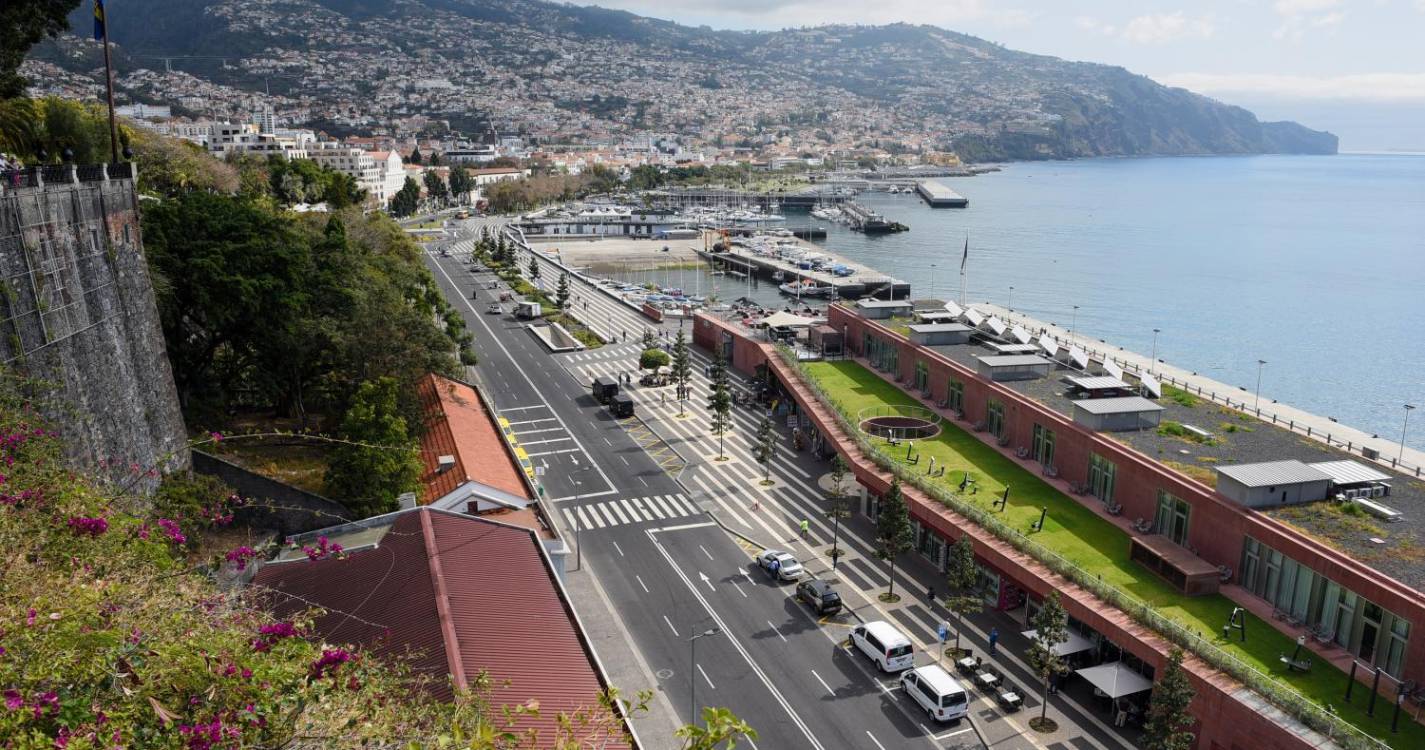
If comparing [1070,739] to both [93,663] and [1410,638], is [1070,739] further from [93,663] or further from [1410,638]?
[93,663]

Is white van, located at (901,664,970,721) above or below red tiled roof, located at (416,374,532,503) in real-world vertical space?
below

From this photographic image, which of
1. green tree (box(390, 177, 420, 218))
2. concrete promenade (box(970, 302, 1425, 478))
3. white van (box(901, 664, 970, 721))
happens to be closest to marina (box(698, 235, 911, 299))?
concrete promenade (box(970, 302, 1425, 478))

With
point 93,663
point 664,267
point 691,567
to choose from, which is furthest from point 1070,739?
point 664,267

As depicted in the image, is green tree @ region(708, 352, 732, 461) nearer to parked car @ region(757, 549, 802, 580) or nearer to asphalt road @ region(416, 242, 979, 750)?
asphalt road @ region(416, 242, 979, 750)

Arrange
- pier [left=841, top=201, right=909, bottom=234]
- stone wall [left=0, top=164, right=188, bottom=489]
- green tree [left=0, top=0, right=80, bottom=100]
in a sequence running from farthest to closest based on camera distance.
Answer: pier [left=841, top=201, right=909, bottom=234] < green tree [left=0, top=0, right=80, bottom=100] < stone wall [left=0, top=164, right=188, bottom=489]

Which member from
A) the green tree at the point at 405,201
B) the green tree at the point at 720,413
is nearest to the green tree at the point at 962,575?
the green tree at the point at 720,413

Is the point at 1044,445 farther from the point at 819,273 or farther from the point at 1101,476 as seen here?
the point at 819,273

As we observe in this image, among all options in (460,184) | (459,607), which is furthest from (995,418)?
(460,184)
